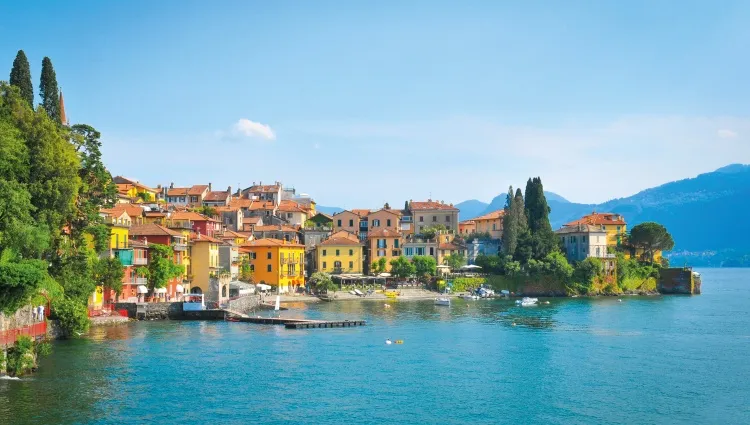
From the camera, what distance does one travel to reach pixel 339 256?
10081 centimetres

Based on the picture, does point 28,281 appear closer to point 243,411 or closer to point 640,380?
point 243,411

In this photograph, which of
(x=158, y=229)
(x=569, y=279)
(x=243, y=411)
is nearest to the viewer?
→ (x=243, y=411)

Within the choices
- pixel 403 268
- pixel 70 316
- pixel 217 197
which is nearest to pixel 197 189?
pixel 217 197

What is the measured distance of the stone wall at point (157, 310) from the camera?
60.6 meters

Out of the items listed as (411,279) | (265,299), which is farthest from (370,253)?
(265,299)

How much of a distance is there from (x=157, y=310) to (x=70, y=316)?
49.0ft

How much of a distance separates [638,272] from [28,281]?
8554 centimetres

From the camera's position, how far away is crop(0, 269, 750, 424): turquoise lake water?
104ft

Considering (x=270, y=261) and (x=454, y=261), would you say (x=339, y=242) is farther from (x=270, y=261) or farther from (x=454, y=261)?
(x=454, y=261)

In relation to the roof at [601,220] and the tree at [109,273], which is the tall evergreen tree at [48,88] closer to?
the tree at [109,273]

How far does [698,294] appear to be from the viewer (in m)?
108

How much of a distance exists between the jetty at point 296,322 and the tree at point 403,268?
3719cm

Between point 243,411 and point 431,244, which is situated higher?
point 431,244

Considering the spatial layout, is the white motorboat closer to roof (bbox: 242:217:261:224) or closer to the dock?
the dock
